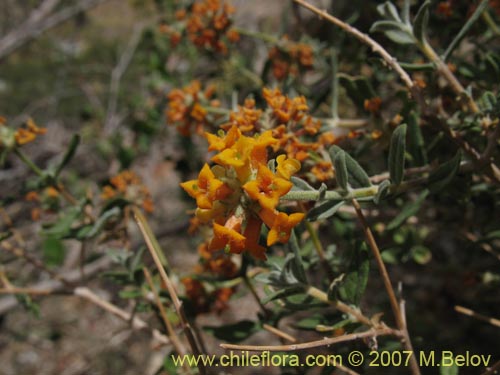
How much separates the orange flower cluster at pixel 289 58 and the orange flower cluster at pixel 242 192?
1636mm

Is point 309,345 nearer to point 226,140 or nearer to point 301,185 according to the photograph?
point 301,185

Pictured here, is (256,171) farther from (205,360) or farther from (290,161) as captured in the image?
(205,360)

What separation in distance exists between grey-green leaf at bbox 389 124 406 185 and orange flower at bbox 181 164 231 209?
23.3 inches

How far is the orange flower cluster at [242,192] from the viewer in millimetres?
1309

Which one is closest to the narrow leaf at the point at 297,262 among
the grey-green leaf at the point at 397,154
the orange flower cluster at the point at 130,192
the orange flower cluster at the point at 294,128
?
the orange flower cluster at the point at 294,128

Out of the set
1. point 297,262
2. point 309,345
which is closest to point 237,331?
point 297,262

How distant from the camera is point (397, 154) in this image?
156cm

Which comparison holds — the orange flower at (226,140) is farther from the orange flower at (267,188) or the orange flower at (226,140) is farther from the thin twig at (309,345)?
the thin twig at (309,345)

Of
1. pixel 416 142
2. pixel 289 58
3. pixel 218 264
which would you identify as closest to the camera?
pixel 416 142

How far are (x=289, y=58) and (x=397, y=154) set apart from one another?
161cm

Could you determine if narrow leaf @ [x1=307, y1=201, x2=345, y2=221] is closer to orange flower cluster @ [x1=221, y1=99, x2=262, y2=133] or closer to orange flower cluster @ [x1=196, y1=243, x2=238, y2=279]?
orange flower cluster @ [x1=221, y1=99, x2=262, y2=133]

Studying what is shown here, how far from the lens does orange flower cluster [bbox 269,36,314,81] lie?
9.63 ft

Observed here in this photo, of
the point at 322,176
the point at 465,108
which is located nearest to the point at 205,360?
the point at 322,176

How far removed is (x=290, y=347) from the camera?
1423 mm
